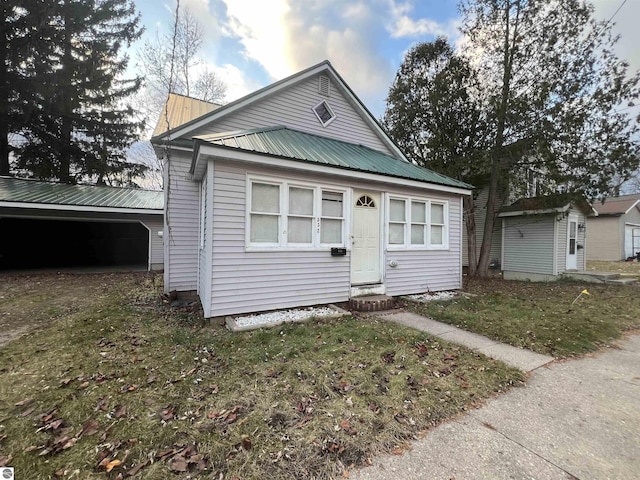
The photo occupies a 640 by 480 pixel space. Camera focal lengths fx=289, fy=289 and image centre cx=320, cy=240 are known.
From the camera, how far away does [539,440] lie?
2.40 m

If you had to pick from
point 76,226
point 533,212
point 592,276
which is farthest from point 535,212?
point 76,226

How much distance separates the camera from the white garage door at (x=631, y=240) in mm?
22516

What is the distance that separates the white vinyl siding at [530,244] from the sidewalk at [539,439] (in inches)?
426

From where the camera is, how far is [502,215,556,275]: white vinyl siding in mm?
12328

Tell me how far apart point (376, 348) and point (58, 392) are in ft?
12.3

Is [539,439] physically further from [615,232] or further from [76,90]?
[615,232]

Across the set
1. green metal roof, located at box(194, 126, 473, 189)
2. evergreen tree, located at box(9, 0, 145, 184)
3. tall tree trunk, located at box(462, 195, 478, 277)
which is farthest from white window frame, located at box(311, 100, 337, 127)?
evergreen tree, located at box(9, 0, 145, 184)

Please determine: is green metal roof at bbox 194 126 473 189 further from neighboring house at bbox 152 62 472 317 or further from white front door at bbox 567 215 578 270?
white front door at bbox 567 215 578 270

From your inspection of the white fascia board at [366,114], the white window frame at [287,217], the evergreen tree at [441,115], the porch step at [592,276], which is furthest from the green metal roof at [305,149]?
the porch step at [592,276]

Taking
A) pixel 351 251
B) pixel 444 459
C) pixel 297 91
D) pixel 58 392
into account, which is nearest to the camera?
pixel 444 459

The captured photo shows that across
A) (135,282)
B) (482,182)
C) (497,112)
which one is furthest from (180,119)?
(482,182)

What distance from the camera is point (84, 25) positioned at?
1658 centimetres

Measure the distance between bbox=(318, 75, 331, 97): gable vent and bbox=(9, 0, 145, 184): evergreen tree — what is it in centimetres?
1493

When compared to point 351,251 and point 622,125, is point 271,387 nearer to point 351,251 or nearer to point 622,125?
point 351,251
